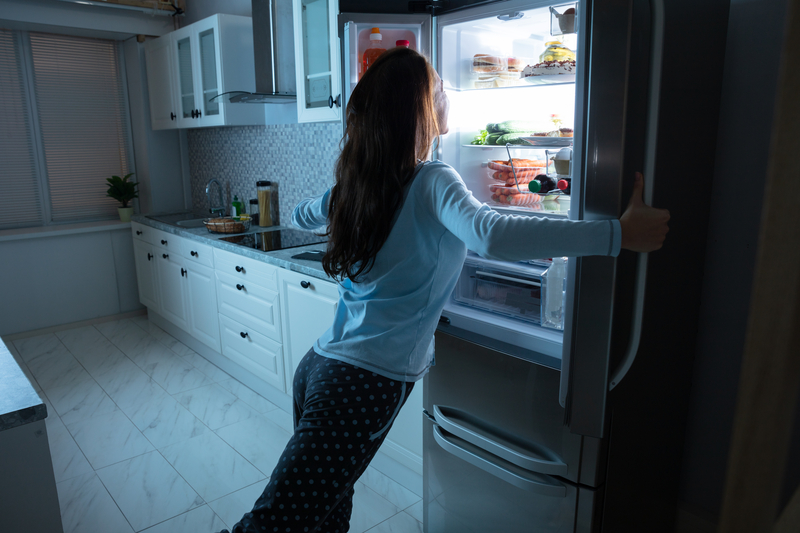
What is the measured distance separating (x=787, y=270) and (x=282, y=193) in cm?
353

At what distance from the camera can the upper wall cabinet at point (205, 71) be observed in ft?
11.0

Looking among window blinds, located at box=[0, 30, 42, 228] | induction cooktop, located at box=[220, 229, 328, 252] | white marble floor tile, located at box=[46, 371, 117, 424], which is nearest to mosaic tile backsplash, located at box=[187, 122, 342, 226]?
induction cooktop, located at box=[220, 229, 328, 252]

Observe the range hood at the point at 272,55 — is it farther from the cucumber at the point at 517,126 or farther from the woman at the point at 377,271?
the woman at the point at 377,271

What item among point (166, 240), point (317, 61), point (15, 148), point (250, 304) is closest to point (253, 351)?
point (250, 304)

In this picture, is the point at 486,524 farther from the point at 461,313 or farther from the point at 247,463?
the point at 247,463

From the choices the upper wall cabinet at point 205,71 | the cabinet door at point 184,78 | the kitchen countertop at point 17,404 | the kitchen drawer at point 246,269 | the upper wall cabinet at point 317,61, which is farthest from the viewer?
the cabinet door at point 184,78

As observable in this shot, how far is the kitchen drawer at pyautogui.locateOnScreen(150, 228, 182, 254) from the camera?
11.8 feet

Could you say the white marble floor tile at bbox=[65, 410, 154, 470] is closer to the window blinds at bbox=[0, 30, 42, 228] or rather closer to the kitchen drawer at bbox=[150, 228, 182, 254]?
the kitchen drawer at bbox=[150, 228, 182, 254]

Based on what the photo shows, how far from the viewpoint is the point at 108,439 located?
259cm

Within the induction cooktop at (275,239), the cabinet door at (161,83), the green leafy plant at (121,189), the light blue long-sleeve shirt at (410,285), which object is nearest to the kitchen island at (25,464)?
the light blue long-sleeve shirt at (410,285)

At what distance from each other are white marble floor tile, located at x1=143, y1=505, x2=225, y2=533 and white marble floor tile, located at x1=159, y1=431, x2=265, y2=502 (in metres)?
0.09

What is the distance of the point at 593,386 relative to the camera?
1281 mm

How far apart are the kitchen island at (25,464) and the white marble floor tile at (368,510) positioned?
3.42ft

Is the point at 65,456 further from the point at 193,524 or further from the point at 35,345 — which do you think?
the point at 35,345
